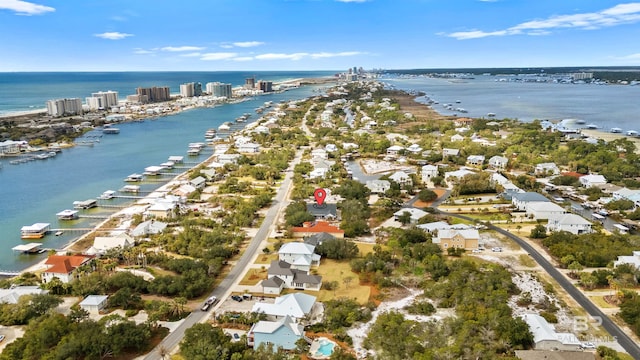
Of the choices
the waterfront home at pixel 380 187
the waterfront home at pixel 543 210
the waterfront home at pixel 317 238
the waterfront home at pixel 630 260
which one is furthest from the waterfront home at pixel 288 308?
the waterfront home at pixel 543 210

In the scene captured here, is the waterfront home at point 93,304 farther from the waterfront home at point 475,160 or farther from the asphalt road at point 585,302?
the waterfront home at point 475,160

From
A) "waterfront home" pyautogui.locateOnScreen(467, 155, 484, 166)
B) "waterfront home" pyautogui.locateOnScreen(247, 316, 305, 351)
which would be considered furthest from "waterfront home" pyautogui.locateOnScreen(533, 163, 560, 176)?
"waterfront home" pyautogui.locateOnScreen(247, 316, 305, 351)

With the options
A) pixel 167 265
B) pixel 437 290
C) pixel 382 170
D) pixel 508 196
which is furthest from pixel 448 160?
pixel 167 265

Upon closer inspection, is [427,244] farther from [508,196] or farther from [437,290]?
[508,196]

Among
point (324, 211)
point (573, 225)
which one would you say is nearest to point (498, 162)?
point (573, 225)

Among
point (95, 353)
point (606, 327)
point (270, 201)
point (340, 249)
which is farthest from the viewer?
point (270, 201)

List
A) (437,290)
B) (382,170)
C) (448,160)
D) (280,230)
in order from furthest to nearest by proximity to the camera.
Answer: (448,160) < (382,170) < (280,230) < (437,290)

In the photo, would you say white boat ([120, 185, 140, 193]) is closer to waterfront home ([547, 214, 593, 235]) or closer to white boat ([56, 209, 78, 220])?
white boat ([56, 209, 78, 220])
